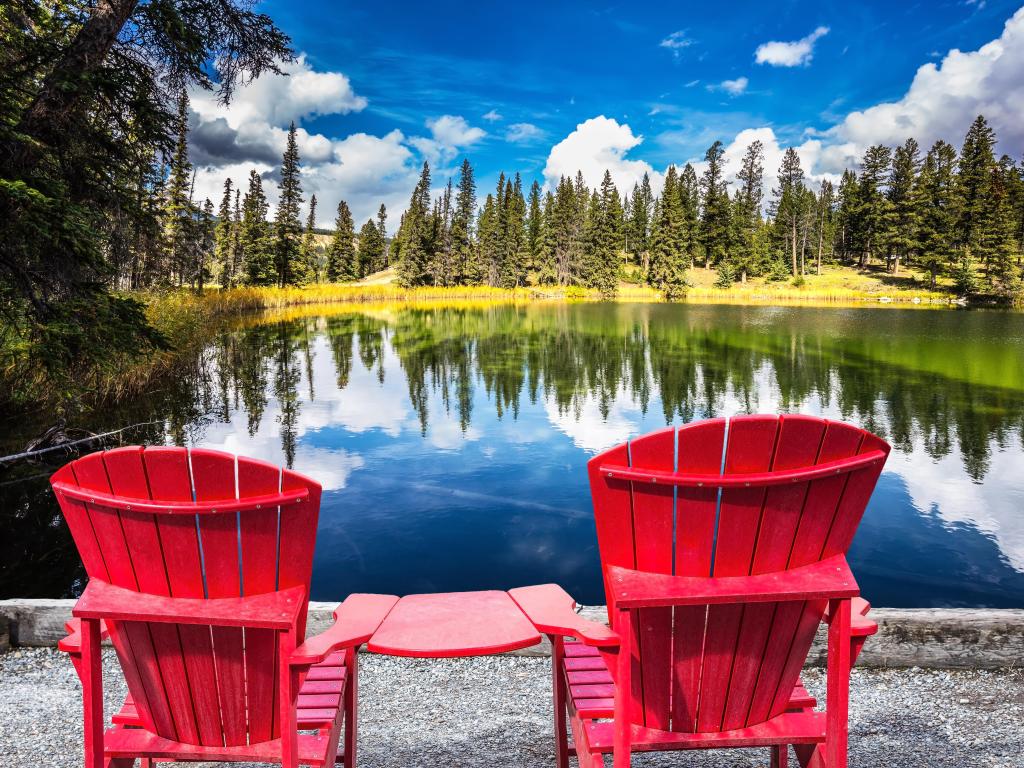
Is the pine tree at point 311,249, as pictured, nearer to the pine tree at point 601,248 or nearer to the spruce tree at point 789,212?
the pine tree at point 601,248

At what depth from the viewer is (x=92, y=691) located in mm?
1693

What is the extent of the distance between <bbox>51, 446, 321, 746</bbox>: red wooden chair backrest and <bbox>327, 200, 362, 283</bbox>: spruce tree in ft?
244

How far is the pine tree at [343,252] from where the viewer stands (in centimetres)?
7256

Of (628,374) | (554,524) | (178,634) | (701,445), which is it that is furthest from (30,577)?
(628,374)

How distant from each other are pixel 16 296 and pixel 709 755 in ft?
23.9

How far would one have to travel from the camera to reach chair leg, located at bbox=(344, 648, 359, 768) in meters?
2.13

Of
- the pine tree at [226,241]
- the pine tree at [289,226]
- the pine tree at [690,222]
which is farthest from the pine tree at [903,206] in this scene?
the pine tree at [226,241]

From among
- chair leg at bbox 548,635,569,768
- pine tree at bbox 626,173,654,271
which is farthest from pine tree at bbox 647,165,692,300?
chair leg at bbox 548,635,569,768

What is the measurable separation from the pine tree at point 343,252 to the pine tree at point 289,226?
15359 millimetres

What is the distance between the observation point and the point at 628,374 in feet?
58.3

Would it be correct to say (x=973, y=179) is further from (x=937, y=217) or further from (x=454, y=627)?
(x=454, y=627)

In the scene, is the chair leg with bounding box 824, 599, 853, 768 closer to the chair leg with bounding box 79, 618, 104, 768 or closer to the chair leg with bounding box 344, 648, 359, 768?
the chair leg with bounding box 344, 648, 359, 768

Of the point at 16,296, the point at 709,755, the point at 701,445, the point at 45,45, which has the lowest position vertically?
the point at 709,755

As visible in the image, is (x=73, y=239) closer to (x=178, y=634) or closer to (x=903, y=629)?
(x=178, y=634)
